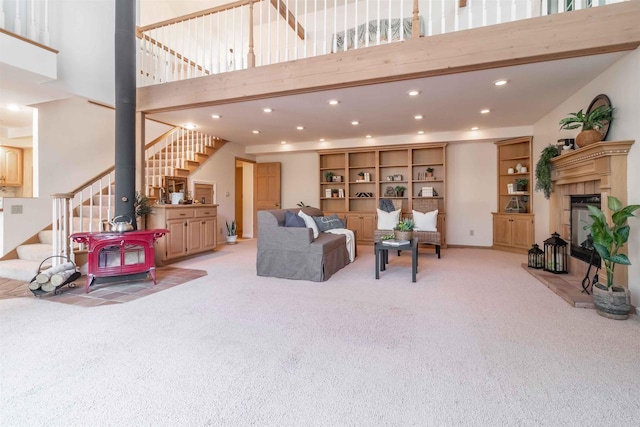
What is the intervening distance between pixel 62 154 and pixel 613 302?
717cm

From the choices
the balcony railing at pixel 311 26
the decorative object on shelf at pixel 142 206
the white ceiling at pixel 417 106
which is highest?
the balcony railing at pixel 311 26

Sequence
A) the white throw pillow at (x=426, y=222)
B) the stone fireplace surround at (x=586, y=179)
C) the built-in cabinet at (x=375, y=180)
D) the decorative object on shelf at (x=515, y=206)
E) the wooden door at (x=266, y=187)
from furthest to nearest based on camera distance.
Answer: the wooden door at (x=266, y=187) < the built-in cabinet at (x=375, y=180) < the decorative object on shelf at (x=515, y=206) < the white throw pillow at (x=426, y=222) < the stone fireplace surround at (x=586, y=179)

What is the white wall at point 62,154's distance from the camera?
4.15 m

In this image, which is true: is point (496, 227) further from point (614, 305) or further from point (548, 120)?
point (614, 305)

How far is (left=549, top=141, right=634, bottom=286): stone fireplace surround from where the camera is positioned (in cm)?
286

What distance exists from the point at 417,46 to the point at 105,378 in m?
3.83

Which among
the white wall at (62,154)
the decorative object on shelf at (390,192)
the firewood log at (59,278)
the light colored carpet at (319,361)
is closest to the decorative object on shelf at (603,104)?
the light colored carpet at (319,361)

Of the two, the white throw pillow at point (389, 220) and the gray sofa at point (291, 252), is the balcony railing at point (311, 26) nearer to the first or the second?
the gray sofa at point (291, 252)

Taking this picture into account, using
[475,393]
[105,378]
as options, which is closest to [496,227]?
[475,393]

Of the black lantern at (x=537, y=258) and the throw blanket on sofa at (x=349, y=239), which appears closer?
the black lantern at (x=537, y=258)

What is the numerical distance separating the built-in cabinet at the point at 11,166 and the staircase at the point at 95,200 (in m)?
2.33

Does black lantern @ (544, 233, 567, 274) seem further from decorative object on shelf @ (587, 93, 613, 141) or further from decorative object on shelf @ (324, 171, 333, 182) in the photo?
decorative object on shelf @ (324, 171, 333, 182)

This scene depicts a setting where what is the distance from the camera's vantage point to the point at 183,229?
5047 millimetres

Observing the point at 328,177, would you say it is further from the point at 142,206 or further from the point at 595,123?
the point at 595,123
